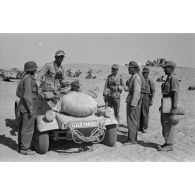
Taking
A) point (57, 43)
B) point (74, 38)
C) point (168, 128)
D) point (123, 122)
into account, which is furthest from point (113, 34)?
point (123, 122)

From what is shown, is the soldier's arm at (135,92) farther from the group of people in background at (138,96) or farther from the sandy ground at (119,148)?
the sandy ground at (119,148)

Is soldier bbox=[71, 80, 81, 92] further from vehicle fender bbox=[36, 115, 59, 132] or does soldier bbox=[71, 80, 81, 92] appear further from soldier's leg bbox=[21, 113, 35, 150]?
soldier's leg bbox=[21, 113, 35, 150]

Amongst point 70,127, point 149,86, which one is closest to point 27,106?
point 70,127

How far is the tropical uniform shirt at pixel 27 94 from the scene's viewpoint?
7.59 metres

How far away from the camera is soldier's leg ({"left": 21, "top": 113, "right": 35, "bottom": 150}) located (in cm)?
769

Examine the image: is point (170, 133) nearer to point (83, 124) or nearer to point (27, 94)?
point (83, 124)

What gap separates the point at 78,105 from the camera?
7.66 m

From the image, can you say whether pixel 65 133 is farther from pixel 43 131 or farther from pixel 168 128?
pixel 168 128

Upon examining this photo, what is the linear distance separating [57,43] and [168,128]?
336cm

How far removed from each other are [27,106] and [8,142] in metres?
1.58

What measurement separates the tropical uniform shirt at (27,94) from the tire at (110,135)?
5.77ft

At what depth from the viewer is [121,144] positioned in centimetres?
866

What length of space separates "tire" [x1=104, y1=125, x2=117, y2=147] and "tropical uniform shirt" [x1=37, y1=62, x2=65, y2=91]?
179 centimetres

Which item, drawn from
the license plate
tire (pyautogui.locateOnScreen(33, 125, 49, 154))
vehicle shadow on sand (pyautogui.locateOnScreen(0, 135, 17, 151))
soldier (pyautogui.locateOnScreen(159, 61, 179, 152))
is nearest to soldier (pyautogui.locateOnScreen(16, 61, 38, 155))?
tire (pyautogui.locateOnScreen(33, 125, 49, 154))
